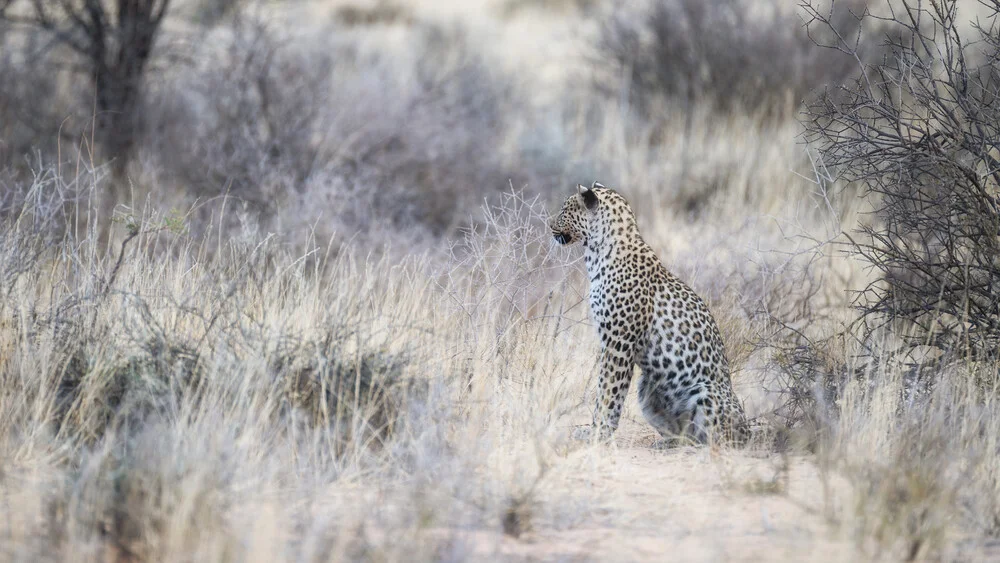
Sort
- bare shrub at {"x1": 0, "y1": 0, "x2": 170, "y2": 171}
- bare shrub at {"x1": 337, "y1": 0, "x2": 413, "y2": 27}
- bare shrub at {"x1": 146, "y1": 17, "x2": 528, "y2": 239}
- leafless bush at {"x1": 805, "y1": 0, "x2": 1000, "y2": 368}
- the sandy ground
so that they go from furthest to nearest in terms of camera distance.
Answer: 1. bare shrub at {"x1": 337, "y1": 0, "x2": 413, "y2": 27}
2. bare shrub at {"x1": 0, "y1": 0, "x2": 170, "y2": 171}
3. bare shrub at {"x1": 146, "y1": 17, "x2": 528, "y2": 239}
4. leafless bush at {"x1": 805, "y1": 0, "x2": 1000, "y2": 368}
5. the sandy ground

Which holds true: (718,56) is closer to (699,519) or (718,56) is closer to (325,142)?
(325,142)

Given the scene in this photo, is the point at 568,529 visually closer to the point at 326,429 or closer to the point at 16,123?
the point at 326,429

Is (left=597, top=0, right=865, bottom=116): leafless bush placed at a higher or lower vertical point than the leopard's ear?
higher

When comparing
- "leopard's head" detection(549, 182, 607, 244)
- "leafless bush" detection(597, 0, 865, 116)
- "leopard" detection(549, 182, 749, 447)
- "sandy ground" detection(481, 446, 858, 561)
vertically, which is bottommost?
"sandy ground" detection(481, 446, 858, 561)

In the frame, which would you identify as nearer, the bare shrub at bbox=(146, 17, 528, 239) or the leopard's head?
the leopard's head

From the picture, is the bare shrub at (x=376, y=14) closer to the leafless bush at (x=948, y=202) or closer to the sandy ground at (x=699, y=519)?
the leafless bush at (x=948, y=202)

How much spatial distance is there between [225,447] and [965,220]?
3729 millimetres

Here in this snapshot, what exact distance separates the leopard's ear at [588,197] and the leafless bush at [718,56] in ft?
25.0

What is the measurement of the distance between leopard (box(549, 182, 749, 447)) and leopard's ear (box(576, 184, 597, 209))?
26 centimetres

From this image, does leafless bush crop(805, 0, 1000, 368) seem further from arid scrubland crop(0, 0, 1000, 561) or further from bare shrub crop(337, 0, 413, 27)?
bare shrub crop(337, 0, 413, 27)

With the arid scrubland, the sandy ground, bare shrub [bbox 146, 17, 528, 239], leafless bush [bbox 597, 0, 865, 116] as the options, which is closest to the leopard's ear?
the arid scrubland

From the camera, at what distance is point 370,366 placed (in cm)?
480

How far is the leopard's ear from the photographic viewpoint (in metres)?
5.97

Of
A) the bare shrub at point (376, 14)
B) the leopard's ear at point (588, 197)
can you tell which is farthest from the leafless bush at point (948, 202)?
the bare shrub at point (376, 14)
